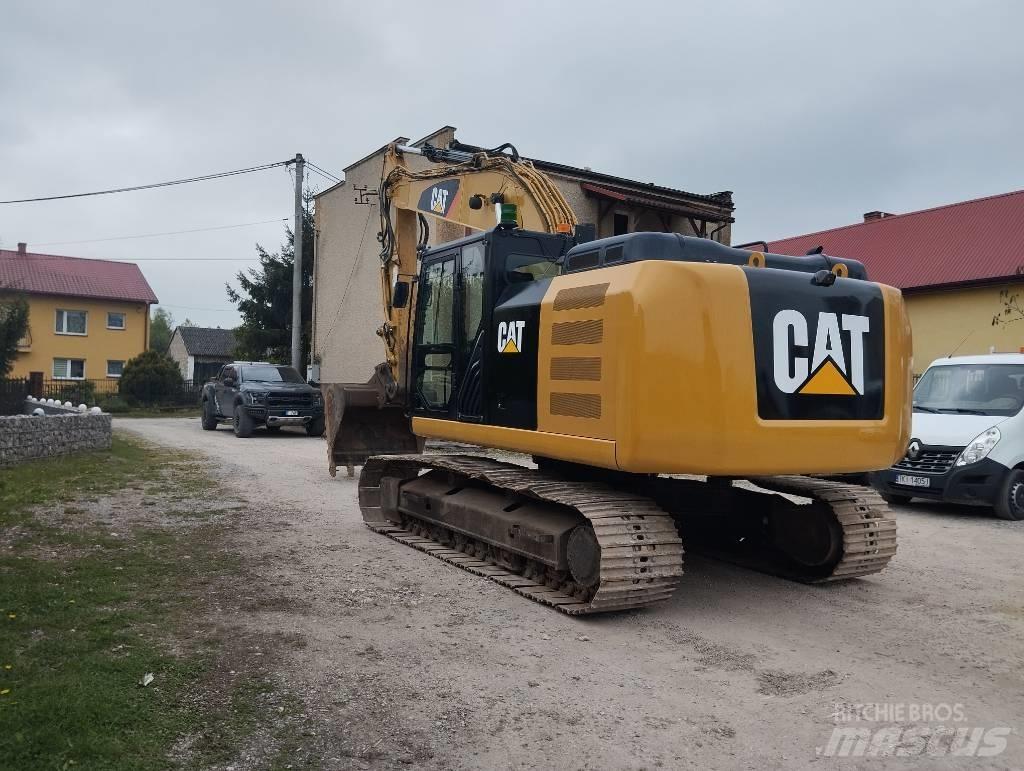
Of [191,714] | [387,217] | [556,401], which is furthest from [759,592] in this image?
[387,217]

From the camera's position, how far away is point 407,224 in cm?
975

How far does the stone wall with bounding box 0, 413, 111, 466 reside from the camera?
39.9 feet

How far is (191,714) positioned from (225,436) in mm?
17198

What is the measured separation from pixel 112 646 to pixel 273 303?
1210 inches

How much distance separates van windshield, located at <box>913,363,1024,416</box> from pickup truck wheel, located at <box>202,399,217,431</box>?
1623cm

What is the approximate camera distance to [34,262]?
43375 millimetres

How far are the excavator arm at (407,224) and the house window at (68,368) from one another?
36.8 metres

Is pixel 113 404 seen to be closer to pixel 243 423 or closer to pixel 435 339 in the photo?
pixel 243 423

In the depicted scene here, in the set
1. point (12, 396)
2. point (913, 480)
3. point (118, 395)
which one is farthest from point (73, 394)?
point (913, 480)

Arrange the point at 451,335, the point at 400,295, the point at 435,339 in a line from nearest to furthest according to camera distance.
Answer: the point at 451,335, the point at 435,339, the point at 400,295

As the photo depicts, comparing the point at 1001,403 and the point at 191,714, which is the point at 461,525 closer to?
the point at 191,714

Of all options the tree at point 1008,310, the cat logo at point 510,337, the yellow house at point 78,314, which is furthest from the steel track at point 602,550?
the yellow house at point 78,314

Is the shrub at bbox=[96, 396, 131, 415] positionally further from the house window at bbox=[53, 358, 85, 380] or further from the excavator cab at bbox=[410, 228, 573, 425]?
the excavator cab at bbox=[410, 228, 573, 425]

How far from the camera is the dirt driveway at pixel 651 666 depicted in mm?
3693
